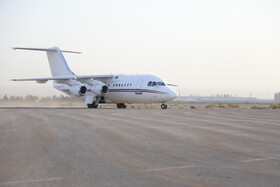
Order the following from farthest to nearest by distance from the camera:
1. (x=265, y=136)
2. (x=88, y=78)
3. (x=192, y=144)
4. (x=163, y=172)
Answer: (x=88, y=78) → (x=265, y=136) → (x=192, y=144) → (x=163, y=172)

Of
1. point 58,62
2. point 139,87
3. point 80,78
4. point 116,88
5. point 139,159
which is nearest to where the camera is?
point 139,159

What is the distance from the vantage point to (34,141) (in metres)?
10.4

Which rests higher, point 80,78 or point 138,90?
point 80,78

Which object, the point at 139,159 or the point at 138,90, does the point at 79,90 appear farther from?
the point at 139,159

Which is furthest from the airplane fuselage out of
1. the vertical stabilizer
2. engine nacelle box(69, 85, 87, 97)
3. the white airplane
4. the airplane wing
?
the vertical stabilizer

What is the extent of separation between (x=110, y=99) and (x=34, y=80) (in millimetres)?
7922

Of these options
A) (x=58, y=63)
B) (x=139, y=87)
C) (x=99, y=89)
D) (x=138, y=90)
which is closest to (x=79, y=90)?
(x=99, y=89)

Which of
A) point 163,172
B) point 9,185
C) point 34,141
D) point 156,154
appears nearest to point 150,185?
point 163,172

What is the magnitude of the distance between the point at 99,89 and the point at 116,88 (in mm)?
1783

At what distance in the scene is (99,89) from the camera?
128ft

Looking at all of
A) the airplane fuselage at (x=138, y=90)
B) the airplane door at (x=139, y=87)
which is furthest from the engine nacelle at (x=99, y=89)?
the airplane door at (x=139, y=87)

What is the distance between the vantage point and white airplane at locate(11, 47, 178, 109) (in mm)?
36409

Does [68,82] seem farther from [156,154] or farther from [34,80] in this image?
[156,154]

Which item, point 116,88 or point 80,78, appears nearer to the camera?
point 80,78
